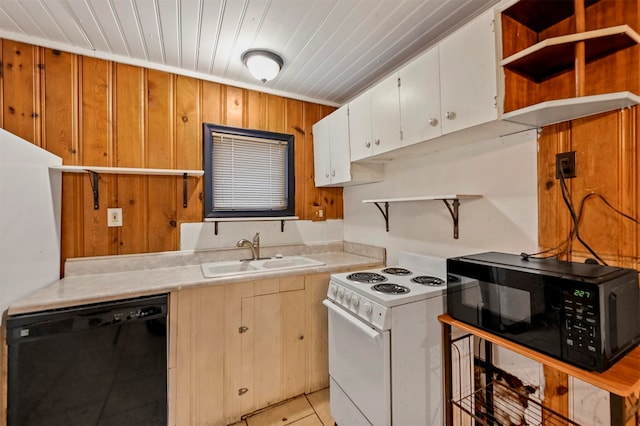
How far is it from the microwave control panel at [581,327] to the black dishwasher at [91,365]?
6.26 ft

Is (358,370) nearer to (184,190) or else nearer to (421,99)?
(421,99)

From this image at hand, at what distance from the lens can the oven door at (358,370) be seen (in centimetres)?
134

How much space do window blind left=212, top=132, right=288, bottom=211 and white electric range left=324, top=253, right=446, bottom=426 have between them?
1334mm

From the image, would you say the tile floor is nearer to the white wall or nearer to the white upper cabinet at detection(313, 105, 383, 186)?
the white wall

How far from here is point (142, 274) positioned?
75.5 inches

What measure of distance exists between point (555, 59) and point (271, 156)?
2107mm

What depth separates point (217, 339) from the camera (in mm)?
1743

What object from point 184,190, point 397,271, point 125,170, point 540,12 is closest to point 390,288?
point 397,271

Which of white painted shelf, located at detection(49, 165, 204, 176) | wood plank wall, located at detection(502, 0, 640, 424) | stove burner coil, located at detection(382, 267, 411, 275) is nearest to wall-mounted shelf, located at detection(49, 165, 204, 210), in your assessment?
white painted shelf, located at detection(49, 165, 204, 176)

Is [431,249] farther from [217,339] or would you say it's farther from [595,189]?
[217,339]

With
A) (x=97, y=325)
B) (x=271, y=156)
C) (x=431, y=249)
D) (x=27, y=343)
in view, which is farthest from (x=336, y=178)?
(x=27, y=343)

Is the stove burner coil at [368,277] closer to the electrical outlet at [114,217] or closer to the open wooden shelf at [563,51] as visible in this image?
the open wooden shelf at [563,51]

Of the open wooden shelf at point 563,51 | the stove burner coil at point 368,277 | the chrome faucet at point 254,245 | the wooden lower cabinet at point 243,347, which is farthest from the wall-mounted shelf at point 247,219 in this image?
the open wooden shelf at point 563,51

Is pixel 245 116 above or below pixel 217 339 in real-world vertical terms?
above
